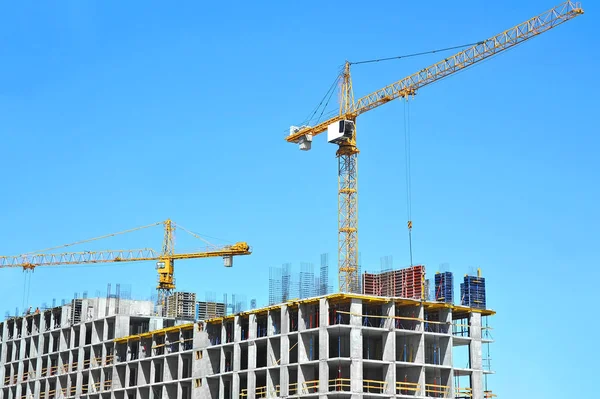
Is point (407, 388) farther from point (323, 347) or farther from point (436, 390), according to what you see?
point (323, 347)

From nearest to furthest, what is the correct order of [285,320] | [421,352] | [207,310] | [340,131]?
1. [421,352]
2. [285,320]
3. [207,310]
4. [340,131]

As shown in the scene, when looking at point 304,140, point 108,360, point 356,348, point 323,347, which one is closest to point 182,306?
point 108,360

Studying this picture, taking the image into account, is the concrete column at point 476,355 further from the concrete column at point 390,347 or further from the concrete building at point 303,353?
the concrete column at point 390,347

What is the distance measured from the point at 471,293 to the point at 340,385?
17.2 metres

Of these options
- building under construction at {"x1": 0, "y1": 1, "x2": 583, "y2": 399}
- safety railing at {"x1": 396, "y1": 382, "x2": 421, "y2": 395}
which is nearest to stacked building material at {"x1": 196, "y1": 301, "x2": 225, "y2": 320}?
building under construction at {"x1": 0, "y1": 1, "x2": 583, "y2": 399}

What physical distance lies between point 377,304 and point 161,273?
7741 centimetres

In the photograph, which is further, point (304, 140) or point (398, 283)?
point (304, 140)

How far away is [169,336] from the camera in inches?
4134

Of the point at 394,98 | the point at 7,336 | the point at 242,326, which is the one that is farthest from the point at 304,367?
the point at 7,336

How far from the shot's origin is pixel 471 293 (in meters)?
92.7

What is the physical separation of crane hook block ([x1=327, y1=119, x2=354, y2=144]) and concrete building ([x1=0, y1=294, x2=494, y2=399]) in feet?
101

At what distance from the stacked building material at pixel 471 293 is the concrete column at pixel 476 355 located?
1.01 meters

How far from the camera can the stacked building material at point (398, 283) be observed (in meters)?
89.1

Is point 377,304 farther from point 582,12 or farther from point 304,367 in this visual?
point 582,12
